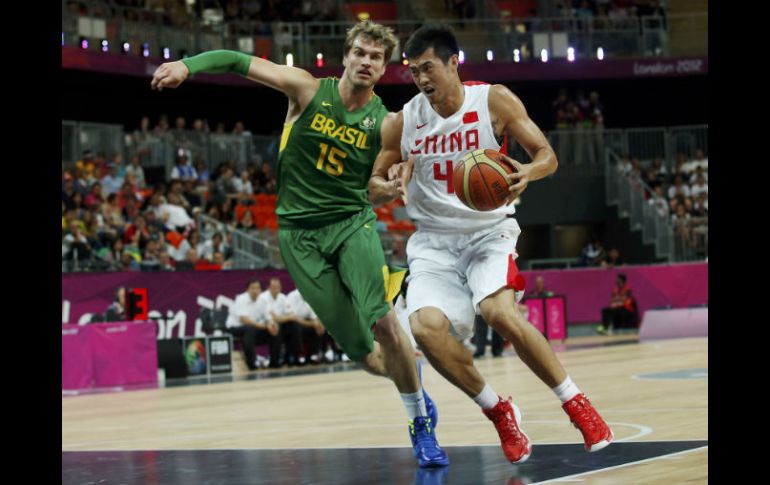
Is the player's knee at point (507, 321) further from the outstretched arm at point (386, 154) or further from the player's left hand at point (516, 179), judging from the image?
the outstretched arm at point (386, 154)

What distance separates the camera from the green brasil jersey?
8.02 meters

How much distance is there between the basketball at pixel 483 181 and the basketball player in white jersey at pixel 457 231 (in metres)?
0.34

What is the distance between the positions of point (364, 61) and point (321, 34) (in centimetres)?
2541

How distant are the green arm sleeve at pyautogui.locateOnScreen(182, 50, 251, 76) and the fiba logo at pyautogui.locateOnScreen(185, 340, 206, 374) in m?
12.8

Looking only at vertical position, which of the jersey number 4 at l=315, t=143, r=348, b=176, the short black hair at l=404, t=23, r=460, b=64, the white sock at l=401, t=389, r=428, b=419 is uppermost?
the short black hair at l=404, t=23, r=460, b=64

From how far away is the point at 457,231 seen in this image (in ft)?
25.4

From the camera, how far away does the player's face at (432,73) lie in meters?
7.45

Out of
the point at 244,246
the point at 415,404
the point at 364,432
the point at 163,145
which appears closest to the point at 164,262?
the point at 244,246

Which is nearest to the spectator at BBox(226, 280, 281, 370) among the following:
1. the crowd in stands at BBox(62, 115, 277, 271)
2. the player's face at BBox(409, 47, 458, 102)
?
the crowd in stands at BBox(62, 115, 277, 271)

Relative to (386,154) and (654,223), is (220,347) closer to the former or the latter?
(386,154)

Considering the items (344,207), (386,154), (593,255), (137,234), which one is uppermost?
(386,154)

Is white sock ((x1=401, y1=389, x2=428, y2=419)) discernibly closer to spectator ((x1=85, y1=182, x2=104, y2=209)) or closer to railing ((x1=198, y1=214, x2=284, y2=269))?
spectator ((x1=85, y1=182, x2=104, y2=209))
